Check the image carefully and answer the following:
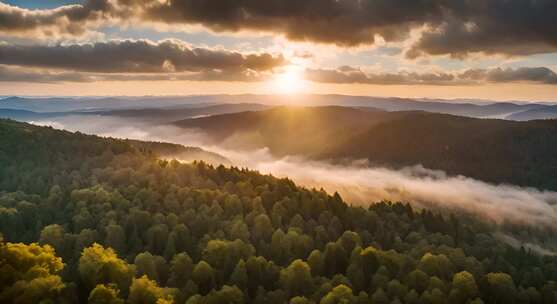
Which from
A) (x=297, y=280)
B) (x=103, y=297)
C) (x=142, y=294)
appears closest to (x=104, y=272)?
(x=142, y=294)

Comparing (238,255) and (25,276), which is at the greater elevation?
(25,276)

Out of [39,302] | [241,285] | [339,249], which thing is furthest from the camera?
[339,249]

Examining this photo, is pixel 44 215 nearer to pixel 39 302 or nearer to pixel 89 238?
pixel 89 238

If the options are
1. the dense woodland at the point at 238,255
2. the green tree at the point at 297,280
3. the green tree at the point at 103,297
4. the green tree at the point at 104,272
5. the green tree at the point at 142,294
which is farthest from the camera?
the green tree at the point at 297,280

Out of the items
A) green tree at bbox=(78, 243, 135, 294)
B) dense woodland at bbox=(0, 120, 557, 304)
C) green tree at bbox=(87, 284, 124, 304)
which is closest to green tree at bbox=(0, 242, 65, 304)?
green tree at bbox=(87, 284, 124, 304)

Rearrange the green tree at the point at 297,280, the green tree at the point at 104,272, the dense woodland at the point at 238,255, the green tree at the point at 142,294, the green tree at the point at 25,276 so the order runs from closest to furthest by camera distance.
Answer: the green tree at the point at 25,276, the green tree at the point at 142,294, the green tree at the point at 104,272, the dense woodland at the point at 238,255, the green tree at the point at 297,280

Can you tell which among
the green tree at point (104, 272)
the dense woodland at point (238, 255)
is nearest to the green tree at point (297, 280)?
the dense woodland at point (238, 255)

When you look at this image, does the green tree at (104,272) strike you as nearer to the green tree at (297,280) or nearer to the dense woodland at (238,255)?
the dense woodland at (238,255)

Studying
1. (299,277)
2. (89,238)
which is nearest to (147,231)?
(89,238)

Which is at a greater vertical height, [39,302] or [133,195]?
[39,302]

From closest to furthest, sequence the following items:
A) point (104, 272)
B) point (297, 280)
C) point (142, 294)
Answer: point (142, 294)
point (104, 272)
point (297, 280)

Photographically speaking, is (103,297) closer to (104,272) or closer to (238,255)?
(104,272)
